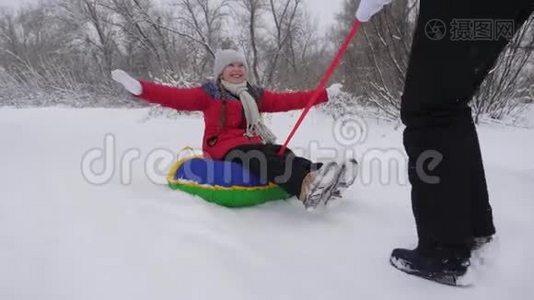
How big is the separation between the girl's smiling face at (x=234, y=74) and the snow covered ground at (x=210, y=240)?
27.6 inches

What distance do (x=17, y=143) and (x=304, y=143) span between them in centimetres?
200

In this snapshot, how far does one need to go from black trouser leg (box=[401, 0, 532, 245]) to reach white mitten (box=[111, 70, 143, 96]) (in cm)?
122

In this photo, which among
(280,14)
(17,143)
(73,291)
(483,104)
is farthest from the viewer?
(280,14)

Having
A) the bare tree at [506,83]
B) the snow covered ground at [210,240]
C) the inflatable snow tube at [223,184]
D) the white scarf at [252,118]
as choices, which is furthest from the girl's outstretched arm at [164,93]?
the bare tree at [506,83]

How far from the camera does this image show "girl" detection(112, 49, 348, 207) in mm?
1545

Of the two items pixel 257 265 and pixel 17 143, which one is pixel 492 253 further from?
pixel 17 143

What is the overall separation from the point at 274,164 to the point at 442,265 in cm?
80

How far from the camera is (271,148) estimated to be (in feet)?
5.79

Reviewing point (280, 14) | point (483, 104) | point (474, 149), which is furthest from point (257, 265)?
point (280, 14)

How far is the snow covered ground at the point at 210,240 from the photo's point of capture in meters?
0.96

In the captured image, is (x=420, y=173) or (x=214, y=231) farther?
(x=214, y=231)

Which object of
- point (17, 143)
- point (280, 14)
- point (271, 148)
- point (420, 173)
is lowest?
point (17, 143)

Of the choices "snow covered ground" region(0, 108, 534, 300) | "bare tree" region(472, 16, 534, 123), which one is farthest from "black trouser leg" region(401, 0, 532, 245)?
"bare tree" region(472, 16, 534, 123)

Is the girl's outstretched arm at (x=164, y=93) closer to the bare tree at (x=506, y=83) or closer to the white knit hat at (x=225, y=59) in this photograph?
the white knit hat at (x=225, y=59)
